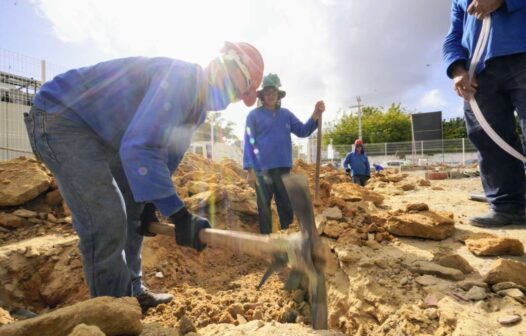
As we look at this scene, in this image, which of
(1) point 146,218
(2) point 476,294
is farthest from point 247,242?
(2) point 476,294

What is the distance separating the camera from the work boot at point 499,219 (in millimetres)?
2496

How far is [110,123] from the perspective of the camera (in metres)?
1.79

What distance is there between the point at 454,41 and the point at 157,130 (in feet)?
8.32

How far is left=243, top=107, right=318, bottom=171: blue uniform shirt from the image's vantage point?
11.9 ft

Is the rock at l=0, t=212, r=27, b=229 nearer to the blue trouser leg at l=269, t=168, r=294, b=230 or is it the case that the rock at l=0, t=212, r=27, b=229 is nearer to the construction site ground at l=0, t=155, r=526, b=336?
the construction site ground at l=0, t=155, r=526, b=336

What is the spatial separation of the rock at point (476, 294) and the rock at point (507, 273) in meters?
0.09

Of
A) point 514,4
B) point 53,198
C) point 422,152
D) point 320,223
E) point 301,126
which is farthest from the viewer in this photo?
point 422,152

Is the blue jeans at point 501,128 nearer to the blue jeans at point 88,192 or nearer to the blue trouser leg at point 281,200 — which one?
the blue trouser leg at point 281,200

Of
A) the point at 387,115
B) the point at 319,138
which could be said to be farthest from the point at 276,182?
the point at 387,115

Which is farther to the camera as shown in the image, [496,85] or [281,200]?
[281,200]

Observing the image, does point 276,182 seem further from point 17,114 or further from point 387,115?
point 387,115

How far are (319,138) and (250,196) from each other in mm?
1407

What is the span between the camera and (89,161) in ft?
5.73

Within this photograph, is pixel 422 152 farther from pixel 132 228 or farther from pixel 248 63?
pixel 132 228
